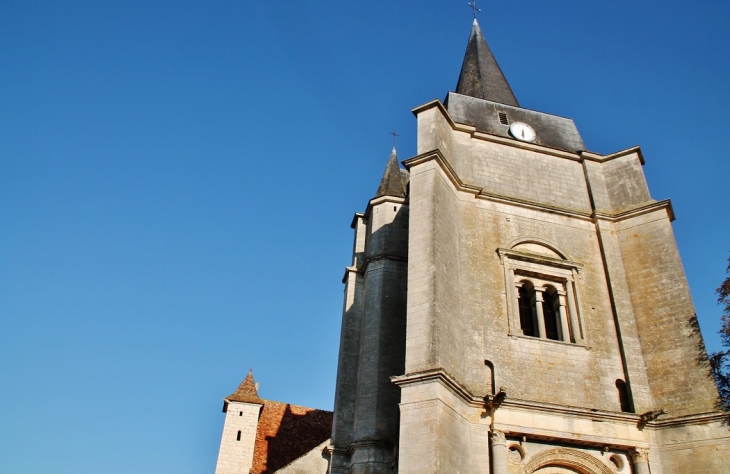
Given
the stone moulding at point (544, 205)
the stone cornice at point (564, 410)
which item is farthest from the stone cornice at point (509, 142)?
the stone cornice at point (564, 410)

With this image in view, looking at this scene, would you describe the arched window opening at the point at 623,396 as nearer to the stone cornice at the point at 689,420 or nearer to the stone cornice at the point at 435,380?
the stone cornice at the point at 689,420

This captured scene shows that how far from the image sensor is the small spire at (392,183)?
16.0 meters

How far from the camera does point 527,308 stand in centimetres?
1237

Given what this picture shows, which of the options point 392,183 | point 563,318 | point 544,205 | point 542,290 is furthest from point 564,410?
point 392,183

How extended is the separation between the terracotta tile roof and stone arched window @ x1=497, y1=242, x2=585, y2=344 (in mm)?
10070

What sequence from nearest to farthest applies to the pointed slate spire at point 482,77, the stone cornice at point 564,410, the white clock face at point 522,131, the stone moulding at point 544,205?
the stone cornice at point 564,410, the stone moulding at point 544,205, the white clock face at point 522,131, the pointed slate spire at point 482,77

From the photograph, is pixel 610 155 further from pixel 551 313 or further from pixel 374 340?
pixel 374 340

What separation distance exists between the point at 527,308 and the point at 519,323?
1.06 meters

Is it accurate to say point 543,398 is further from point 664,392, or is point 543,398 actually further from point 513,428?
point 664,392

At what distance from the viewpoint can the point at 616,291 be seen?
39.8 ft

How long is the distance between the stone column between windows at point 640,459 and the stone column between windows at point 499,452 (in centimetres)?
224

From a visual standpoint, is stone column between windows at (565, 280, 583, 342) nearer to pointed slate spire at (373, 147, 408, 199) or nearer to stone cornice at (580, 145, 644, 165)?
stone cornice at (580, 145, 644, 165)

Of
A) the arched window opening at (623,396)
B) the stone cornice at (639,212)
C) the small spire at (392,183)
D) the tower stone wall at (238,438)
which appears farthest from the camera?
the tower stone wall at (238,438)

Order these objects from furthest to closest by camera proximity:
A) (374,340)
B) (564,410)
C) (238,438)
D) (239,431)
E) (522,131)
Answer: (239,431) < (238,438) < (522,131) < (374,340) < (564,410)
